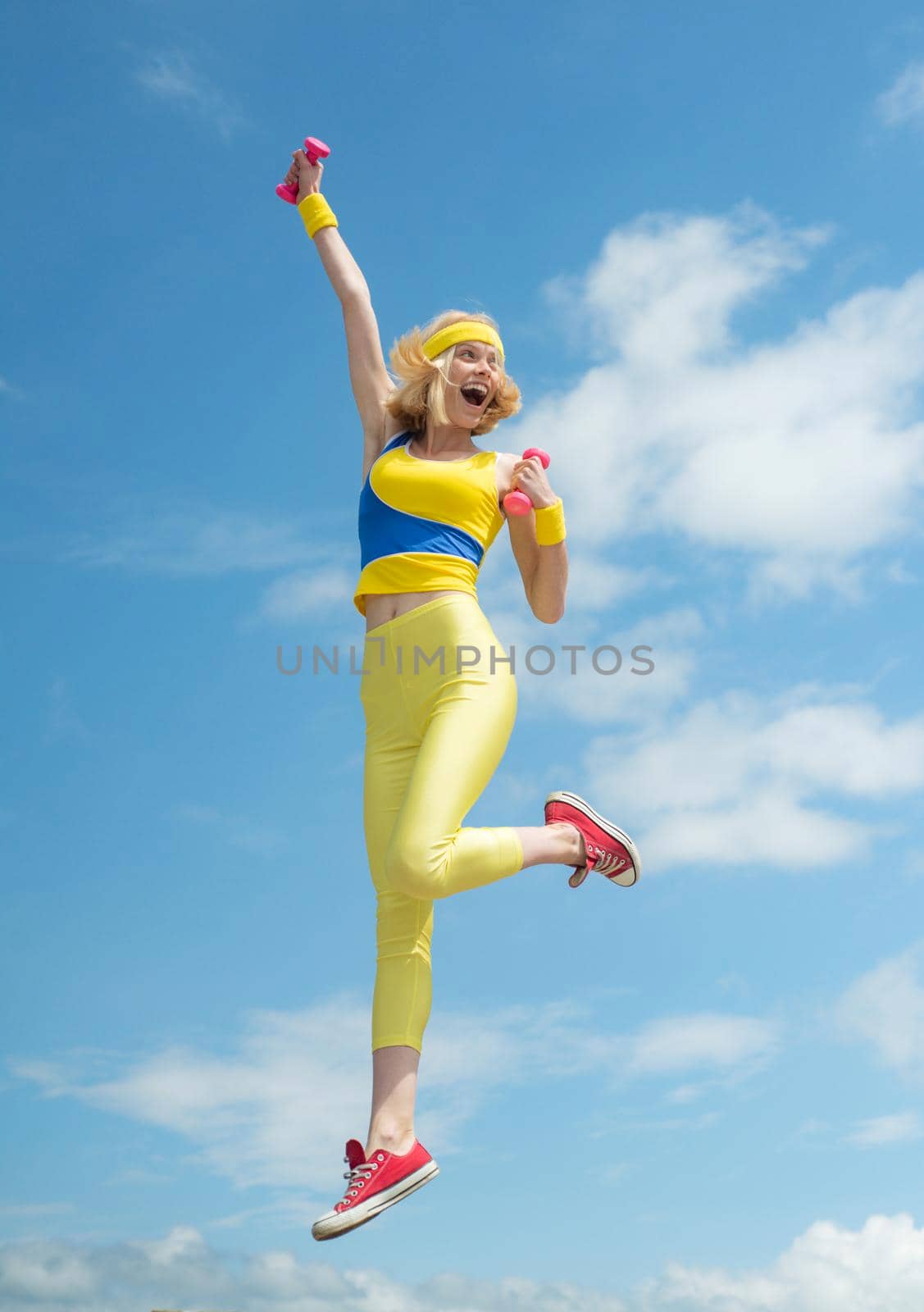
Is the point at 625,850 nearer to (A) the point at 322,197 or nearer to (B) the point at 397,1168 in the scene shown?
(B) the point at 397,1168

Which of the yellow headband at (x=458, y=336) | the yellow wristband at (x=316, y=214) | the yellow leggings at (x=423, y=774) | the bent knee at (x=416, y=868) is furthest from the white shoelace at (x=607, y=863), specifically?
the yellow wristband at (x=316, y=214)

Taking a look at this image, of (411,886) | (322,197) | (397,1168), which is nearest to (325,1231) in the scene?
(397,1168)

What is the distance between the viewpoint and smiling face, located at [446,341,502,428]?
221 inches

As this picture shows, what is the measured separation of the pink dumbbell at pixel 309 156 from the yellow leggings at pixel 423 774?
2373mm

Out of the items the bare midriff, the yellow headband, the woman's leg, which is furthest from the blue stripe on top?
the woman's leg

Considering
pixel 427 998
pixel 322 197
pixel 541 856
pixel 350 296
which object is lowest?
pixel 427 998

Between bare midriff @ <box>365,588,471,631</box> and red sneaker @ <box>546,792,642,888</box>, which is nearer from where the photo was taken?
bare midriff @ <box>365,588,471,631</box>

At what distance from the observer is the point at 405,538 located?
208 inches

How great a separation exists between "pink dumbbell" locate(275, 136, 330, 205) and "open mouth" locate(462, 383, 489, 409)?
1492mm

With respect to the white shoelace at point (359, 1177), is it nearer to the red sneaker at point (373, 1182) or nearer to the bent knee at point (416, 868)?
the red sneaker at point (373, 1182)

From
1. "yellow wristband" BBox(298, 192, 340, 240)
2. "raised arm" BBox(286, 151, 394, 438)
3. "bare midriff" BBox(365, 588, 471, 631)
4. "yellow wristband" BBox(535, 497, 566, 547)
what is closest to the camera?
"bare midriff" BBox(365, 588, 471, 631)

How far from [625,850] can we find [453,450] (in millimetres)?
1842

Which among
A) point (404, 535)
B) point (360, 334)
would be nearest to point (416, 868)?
point (404, 535)

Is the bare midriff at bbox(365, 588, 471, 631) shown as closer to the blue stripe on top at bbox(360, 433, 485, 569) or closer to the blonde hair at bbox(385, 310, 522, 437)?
the blue stripe on top at bbox(360, 433, 485, 569)
